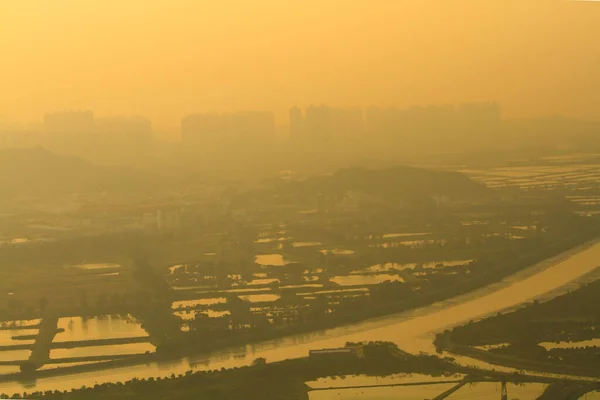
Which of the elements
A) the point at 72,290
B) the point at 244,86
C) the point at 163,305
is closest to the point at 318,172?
the point at 244,86

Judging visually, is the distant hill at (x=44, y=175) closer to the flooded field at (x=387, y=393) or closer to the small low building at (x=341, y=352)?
the small low building at (x=341, y=352)

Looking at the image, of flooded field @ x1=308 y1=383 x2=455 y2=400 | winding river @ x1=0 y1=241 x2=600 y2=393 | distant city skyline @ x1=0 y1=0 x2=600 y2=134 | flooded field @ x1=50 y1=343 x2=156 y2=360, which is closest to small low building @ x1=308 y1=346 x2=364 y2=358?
winding river @ x1=0 y1=241 x2=600 y2=393

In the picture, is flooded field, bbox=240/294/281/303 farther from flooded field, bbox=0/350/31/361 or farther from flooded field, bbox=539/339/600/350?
flooded field, bbox=539/339/600/350

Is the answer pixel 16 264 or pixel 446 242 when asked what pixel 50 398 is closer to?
pixel 16 264

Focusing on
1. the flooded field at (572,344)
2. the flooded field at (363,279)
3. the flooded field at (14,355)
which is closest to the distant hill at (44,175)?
the flooded field at (14,355)

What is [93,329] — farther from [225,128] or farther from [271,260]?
[225,128]

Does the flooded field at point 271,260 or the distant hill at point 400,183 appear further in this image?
the distant hill at point 400,183
